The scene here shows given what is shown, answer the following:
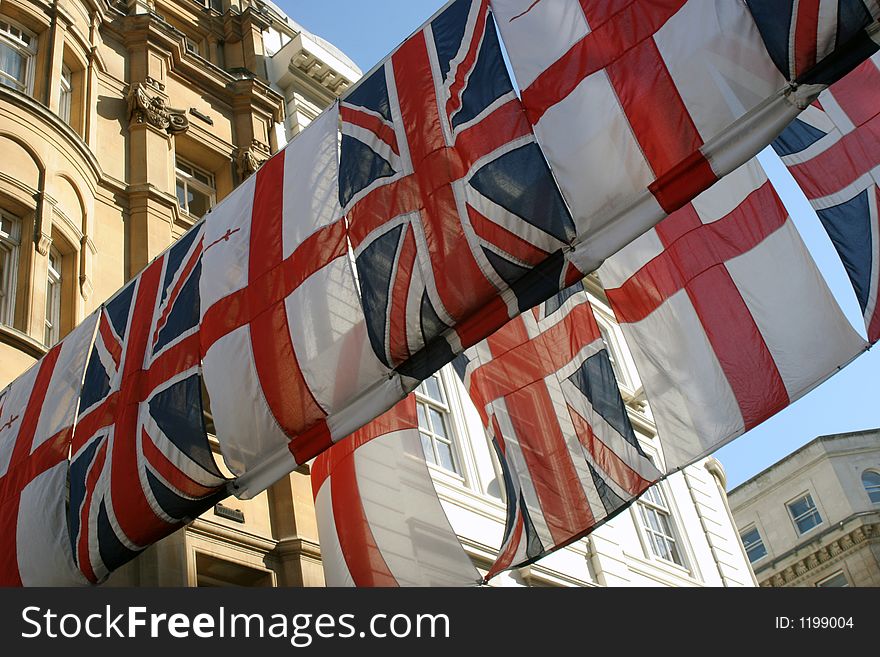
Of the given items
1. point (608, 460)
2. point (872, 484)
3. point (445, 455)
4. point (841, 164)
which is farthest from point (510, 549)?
point (872, 484)

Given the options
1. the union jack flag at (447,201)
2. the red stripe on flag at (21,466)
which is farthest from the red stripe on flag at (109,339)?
the union jack flag at (447,201)

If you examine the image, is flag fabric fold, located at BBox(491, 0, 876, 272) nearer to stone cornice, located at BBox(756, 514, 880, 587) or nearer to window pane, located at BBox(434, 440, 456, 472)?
window pane, located at BBox(434, 440, 456, 472)

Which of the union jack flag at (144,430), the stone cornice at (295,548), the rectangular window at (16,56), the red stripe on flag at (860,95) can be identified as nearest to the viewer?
the red stripe on flag at (860,95)

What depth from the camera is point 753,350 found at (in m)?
8.98

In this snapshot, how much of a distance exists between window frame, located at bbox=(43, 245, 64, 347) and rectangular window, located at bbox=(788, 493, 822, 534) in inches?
1661

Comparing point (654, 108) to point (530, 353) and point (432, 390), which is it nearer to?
point (530, 353)

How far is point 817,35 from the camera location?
6754 mm

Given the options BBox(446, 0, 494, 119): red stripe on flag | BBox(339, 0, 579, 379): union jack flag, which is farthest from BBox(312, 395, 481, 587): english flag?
BBox(446, 0, 494, 119): red stripe on flag

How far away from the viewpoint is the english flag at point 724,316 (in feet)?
29.0

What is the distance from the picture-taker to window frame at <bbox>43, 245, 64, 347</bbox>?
1413 centimetres

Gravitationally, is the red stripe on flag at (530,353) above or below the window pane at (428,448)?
below

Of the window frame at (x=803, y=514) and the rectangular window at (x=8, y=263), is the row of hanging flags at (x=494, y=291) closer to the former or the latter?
the rectangular window at (x=8, y=263)

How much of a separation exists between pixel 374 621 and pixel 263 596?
27.1 inches

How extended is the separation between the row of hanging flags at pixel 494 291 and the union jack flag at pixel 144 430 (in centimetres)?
3
